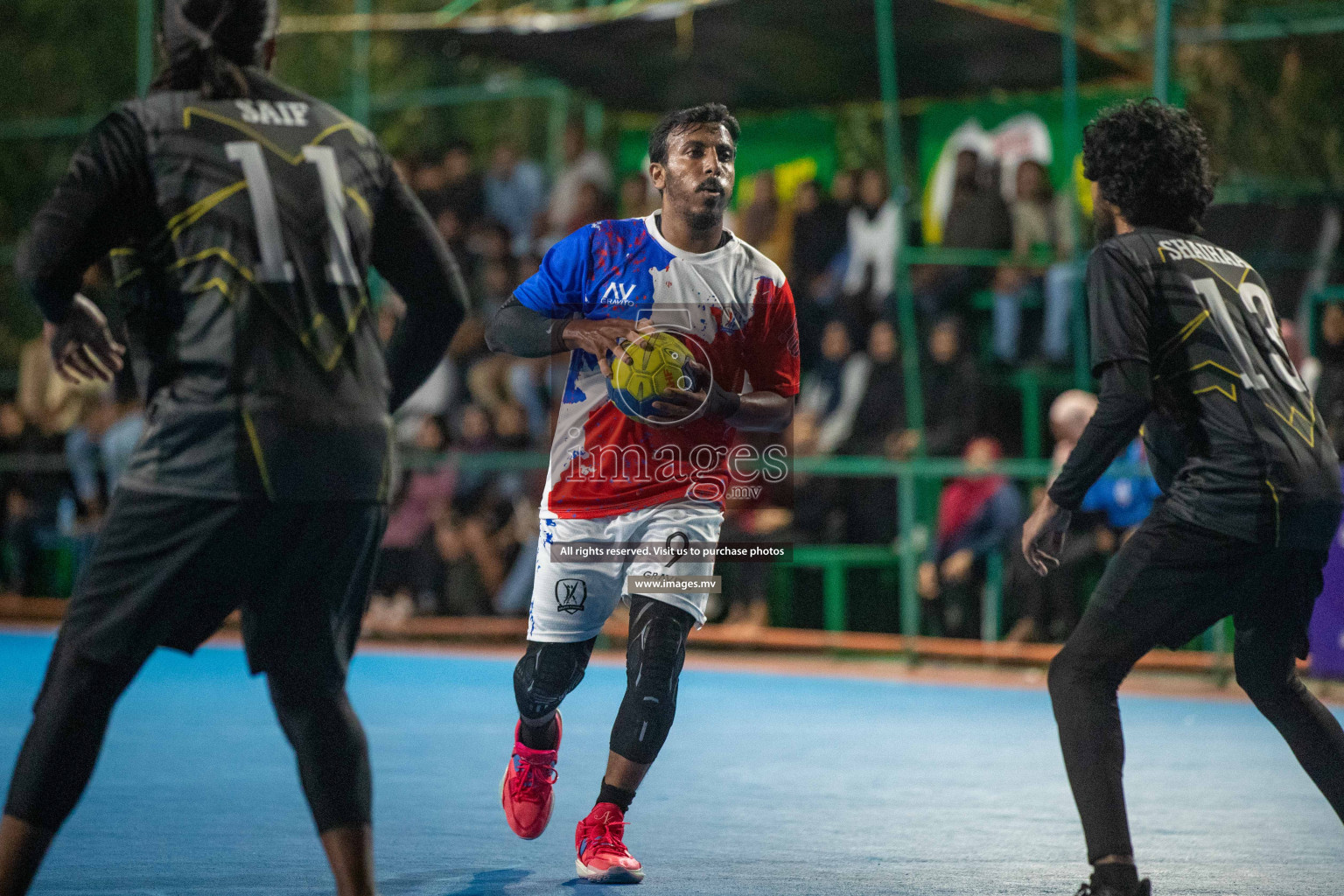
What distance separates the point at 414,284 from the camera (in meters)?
3.86

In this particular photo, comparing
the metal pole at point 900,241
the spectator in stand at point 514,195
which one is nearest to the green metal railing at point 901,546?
the metal pole at point 900,241

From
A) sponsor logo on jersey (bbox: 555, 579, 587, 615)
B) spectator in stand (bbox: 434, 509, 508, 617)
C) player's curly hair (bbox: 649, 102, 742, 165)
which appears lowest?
spectator in stand (bbox: 434, 509, 508, 617)

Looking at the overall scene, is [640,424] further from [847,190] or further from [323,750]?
[847,190]

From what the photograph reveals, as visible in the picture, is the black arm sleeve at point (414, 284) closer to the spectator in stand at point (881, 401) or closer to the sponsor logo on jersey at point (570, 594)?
the sponsor logo on jersey at point (570, 594)

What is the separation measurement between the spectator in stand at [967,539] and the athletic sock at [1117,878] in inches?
314

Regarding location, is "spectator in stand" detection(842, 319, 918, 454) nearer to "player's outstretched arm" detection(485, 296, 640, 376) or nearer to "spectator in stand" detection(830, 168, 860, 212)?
"spectator in stand" detection(830, 168, 860, 212)

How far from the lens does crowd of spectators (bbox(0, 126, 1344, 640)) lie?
12250mm

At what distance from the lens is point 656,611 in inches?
201

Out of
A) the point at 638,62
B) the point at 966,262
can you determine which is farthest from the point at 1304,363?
the point at 638,62

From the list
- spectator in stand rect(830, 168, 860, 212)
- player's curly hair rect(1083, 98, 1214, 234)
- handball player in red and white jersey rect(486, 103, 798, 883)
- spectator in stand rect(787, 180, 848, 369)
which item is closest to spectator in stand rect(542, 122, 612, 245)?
spectator in stand rect(787, 180, 848, 369)

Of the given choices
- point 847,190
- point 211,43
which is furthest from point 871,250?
point 211,43

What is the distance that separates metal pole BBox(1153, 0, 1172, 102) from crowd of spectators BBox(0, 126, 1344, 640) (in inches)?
69.7

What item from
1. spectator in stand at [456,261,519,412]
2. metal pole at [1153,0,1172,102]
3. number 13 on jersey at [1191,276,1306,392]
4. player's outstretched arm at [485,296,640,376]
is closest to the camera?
number 13 on jersey at [1191,276,1306,392]

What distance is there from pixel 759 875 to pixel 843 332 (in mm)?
8725
